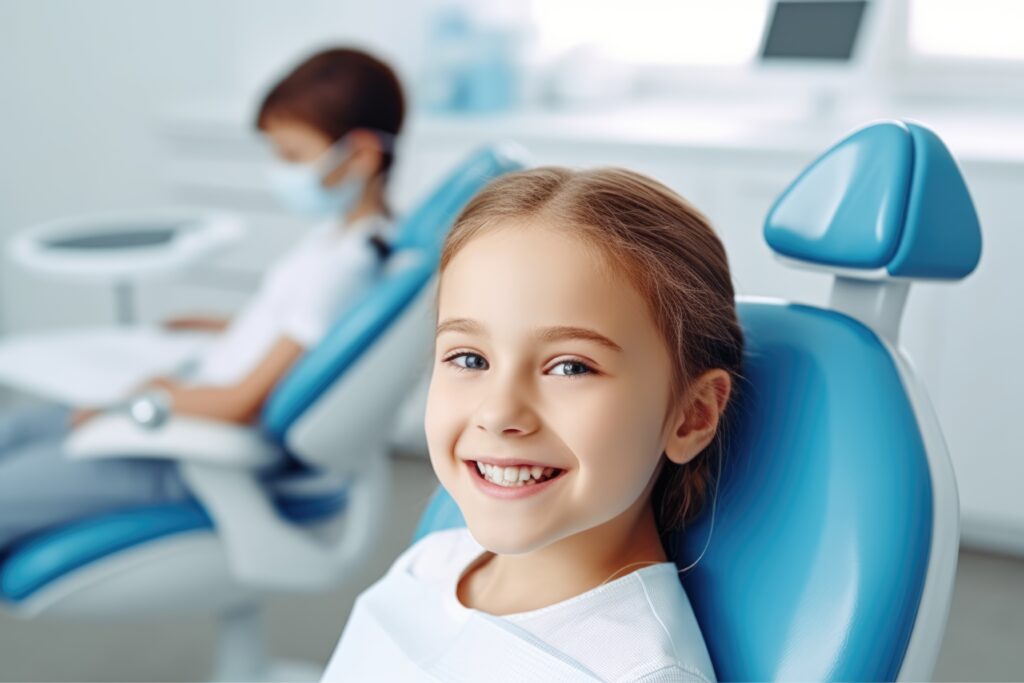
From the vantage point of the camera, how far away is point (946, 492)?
2.78 feet

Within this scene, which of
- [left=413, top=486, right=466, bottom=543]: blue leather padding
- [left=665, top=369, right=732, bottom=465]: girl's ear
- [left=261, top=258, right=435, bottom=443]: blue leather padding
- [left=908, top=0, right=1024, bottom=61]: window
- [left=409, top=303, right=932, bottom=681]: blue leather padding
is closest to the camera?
[left=409, top=303, right=932, bottom=681]: blue leather padding

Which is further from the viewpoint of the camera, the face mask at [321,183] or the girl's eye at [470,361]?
the face mask at [321,183]

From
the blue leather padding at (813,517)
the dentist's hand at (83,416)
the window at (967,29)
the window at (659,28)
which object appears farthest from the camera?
the window at (659,28)

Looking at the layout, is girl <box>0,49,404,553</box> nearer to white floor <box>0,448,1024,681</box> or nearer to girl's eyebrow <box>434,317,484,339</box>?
white floor <box>0,448,1024,681</box>

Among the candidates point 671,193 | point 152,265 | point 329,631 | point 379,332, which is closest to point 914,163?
point 671,193

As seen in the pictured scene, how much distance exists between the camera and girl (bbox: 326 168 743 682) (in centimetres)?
84

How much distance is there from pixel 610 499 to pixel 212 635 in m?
1.66

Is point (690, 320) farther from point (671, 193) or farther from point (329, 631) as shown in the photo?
point (329, 631)

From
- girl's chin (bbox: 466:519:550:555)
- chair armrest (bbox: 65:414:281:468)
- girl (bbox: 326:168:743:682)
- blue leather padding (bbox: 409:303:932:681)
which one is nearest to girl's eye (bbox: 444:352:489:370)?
girl (bbox: 326:168:743:682)

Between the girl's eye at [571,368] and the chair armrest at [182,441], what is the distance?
0.93m

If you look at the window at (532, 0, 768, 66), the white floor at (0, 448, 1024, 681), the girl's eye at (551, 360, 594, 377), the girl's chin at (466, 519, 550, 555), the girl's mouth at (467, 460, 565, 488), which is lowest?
the white floor at (0, 448, 1024, 681)

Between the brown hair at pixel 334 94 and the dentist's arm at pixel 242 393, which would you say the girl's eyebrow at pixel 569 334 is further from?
the brown hair at pixel 334 94

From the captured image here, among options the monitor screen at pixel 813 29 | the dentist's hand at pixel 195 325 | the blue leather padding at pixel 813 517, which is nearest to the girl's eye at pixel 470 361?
the blue leather padding at pixel 813 517

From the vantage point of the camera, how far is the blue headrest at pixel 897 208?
2.93 feet
